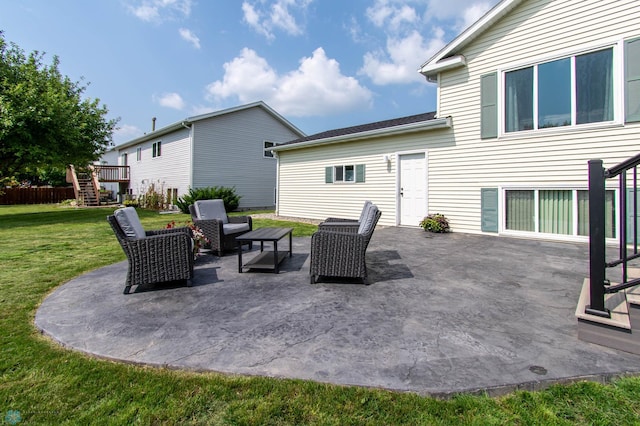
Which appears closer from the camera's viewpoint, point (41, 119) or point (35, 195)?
point (41, 119)

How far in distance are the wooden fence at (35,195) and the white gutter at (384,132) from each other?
79.0ft

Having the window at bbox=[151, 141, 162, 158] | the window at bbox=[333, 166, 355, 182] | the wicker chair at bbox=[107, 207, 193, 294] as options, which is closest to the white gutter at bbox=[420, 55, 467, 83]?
the window at bbox=[333, 166, 355, 182]

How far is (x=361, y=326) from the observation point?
275 cm

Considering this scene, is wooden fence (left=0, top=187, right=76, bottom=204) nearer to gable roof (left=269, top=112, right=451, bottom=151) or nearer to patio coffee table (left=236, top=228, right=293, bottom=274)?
gable roof (left=269, top=112, right=451, bottom=151)

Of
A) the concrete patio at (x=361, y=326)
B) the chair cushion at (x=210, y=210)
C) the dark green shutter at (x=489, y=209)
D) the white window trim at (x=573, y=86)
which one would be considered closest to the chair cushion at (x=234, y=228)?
the chair cushion at (x=210, y=210)

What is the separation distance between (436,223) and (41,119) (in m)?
14.7

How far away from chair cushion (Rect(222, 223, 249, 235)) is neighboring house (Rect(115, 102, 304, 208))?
10283 mm

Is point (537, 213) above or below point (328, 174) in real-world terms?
below

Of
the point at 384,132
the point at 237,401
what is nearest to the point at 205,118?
the point at 384,132

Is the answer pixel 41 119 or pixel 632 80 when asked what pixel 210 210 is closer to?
pixel 632 80

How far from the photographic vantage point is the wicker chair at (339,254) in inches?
152

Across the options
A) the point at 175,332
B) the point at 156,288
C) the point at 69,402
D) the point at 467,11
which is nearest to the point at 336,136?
the point at 467,11

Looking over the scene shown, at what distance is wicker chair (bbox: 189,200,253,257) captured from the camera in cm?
560

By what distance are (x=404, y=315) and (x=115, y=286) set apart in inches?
139
